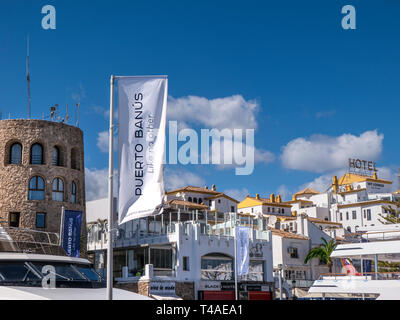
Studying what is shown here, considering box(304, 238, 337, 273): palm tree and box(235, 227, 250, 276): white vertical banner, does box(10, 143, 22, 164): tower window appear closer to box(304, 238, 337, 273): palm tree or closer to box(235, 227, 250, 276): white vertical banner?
box(235, 227, 250, 276): white vertical banner

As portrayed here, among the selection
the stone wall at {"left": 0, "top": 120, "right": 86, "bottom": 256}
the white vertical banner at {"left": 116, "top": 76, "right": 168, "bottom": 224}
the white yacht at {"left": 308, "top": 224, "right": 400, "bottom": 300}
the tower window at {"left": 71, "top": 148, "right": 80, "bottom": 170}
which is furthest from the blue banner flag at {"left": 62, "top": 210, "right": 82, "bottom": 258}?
the white vertical banner at {"left": 116, "top": 76, "right": 168, "bottom": 224}

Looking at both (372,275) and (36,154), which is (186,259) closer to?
(36,154)

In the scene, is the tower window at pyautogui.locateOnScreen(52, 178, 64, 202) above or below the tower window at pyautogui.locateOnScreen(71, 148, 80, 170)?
below

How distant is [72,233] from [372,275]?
60.8 feet

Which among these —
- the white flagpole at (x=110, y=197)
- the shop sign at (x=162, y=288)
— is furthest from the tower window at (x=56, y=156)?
the white flagpole at (x=110, y=197)

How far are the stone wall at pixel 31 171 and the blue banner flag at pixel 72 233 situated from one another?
243 centimetres

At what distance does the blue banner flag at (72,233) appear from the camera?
36.1m

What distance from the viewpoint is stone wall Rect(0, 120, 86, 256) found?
3875cm

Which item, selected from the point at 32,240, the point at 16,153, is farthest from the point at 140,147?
the point at 16,153

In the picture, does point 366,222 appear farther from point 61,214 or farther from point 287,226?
point 61,214

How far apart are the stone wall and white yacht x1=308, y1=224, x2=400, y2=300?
1774 centimetres

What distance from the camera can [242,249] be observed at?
4697 cm
